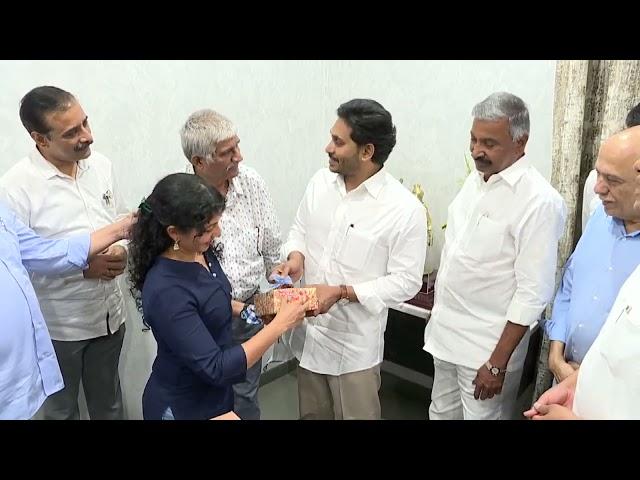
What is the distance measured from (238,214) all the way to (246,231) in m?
0.08

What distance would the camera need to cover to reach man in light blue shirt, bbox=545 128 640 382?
4.79 ft

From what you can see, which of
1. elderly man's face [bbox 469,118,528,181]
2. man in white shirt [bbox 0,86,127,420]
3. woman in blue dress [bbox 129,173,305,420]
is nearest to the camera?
woman in blue dress [bbox 129,173,305,420]

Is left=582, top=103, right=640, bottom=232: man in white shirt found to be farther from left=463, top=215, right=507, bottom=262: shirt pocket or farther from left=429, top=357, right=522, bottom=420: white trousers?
left=429, top=357, right=522, bottom=420: white trousers

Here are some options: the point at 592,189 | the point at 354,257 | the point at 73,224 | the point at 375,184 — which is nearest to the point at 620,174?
the point at 592,189

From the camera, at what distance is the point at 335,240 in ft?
6.53

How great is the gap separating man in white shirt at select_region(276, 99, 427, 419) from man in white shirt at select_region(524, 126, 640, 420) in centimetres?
72

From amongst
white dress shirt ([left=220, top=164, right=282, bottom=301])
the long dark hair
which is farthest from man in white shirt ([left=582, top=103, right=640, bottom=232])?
A: the long dark hair

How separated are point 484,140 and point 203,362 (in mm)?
1144

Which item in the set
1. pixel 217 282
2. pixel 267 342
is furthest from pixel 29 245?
pixel 267 342

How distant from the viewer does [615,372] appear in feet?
3.87

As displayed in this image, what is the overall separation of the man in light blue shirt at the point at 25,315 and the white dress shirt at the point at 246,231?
47 centimetres

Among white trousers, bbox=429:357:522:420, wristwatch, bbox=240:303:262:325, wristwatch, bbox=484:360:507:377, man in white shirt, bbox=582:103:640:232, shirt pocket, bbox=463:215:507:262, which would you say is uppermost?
man in white shirt, bbox=582:103:640:232

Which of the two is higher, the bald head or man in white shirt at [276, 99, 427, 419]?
the bald head
